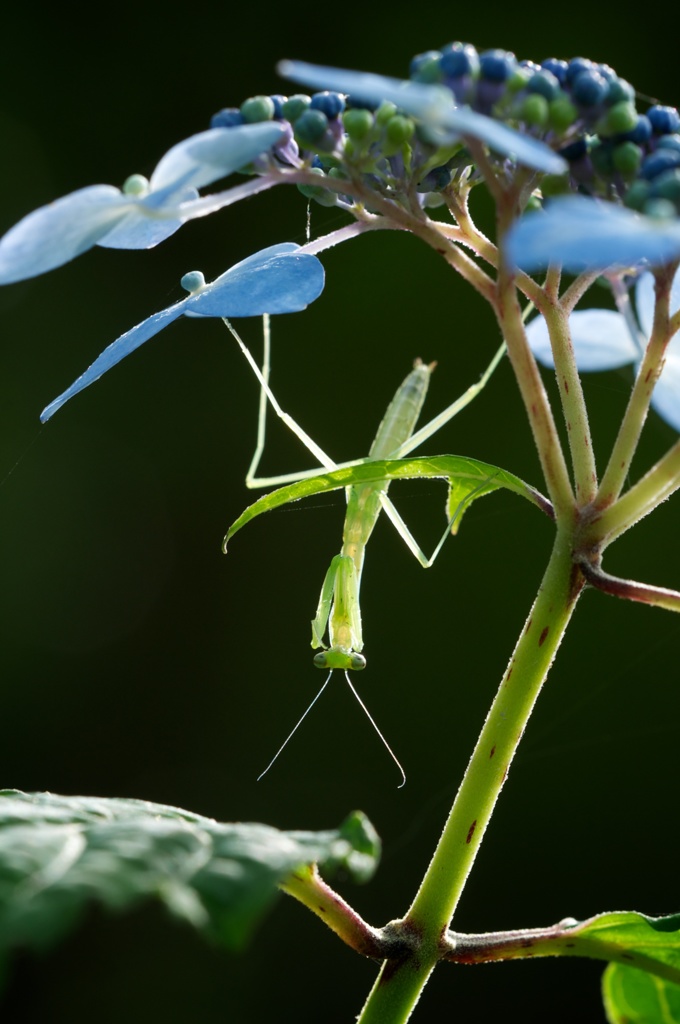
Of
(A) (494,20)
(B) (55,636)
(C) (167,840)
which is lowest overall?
(C) (167,840)

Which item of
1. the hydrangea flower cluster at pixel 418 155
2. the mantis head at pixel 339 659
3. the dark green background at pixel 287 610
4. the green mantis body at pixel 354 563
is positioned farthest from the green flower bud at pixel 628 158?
the dark green background at pixel 287 610

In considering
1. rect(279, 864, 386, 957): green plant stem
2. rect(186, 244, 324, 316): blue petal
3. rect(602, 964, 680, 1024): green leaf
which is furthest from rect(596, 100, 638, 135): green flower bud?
rect(602, 964, 680, 1024): green leaf

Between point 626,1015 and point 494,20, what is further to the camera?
point 494,20

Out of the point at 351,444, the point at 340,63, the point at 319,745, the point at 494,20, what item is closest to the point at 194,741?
the point at 319,745

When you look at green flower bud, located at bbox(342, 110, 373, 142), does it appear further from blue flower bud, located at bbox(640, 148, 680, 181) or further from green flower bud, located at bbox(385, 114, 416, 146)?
blue flower bud, located at bbox(640, 148, 680, 181)

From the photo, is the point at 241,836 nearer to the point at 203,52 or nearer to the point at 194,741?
the point at 194,741

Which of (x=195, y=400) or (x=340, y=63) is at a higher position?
(x=340, y=63)
